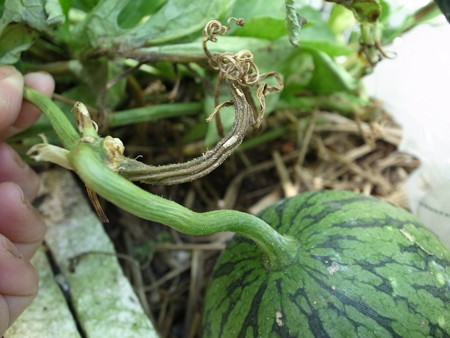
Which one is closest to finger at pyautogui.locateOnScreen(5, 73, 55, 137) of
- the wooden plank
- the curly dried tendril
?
the curly dried tendril

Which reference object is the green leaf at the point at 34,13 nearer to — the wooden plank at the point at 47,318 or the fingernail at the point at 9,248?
the fingernail at the point at 9,248

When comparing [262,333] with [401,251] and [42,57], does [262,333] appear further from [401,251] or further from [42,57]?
[42,57]

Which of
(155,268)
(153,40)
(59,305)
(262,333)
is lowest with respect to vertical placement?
(155,268)

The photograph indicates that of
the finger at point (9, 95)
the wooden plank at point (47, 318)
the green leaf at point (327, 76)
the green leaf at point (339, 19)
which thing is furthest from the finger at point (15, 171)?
the green leaf at point (339, 19)

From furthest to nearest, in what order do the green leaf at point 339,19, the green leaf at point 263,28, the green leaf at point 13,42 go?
the green leaf at point 339,19, the green leaf at point 263,28, the green leaf at point 13,42

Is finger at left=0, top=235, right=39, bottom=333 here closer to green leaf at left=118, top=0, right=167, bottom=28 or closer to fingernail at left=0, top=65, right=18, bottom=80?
fingernail at left=0, top=65, right=18, bottom=80

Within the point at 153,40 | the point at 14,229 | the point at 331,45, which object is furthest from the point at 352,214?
the point at 14,229
